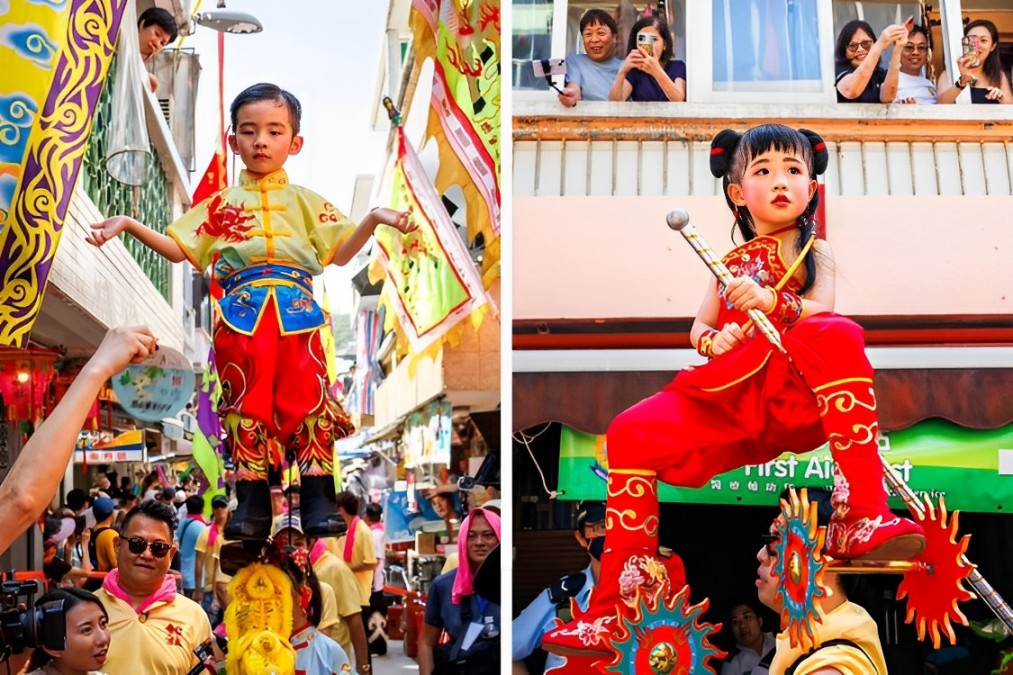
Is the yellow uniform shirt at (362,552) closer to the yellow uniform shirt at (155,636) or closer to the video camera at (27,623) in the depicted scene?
the yellow uniform shirt at (155,636)

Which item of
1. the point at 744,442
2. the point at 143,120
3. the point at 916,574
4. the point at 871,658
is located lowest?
the point at 871,658

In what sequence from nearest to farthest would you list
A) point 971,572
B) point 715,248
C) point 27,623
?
point 27,623 < point 971,572 < point 715,248

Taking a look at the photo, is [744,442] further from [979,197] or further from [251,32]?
[251,32]

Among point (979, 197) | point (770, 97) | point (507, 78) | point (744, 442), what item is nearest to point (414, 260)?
point (507, 78)

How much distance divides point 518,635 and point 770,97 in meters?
1.38

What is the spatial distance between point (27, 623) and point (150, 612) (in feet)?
0.85

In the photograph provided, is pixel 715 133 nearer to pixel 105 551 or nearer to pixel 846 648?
pixel 846 648

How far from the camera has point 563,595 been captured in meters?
2.75

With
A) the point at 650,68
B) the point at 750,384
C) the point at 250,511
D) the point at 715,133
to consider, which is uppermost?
the point at 650,68

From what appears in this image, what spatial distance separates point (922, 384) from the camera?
272 cm

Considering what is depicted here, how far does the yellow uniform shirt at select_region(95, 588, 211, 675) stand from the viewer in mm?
2064

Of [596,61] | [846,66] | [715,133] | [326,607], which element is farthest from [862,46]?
[326,607]

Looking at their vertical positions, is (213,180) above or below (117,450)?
above

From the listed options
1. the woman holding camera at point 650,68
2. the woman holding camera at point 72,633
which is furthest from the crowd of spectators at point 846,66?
the woman holding camera at point 72,633
